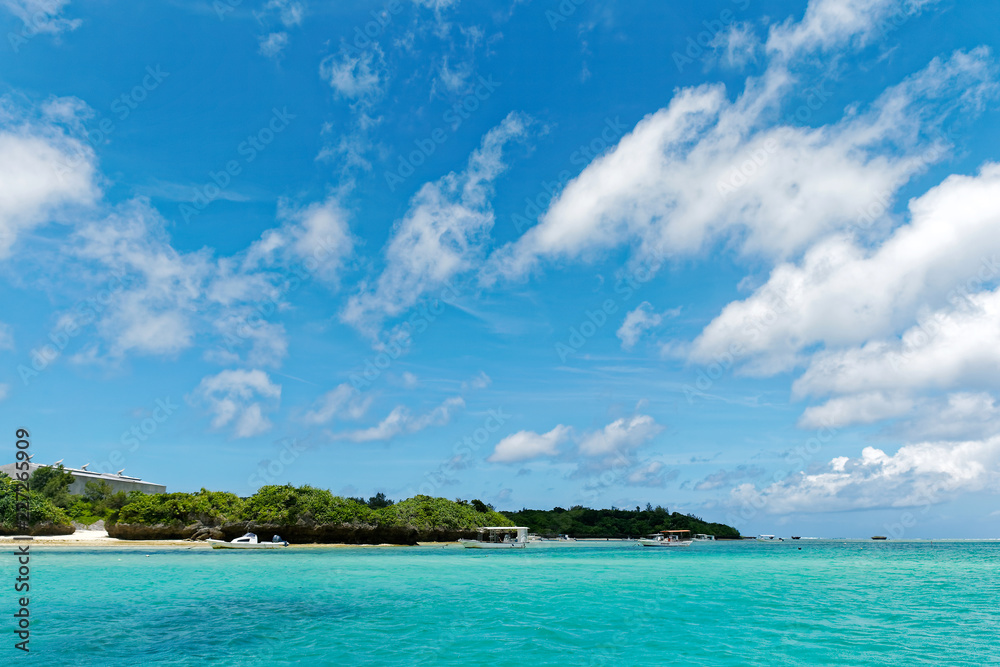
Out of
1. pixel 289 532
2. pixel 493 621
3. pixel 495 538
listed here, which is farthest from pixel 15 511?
pixel 493 621

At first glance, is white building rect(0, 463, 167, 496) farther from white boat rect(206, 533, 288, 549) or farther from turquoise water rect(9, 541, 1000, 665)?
turquoise water rect(9, 541, 1000, 665)

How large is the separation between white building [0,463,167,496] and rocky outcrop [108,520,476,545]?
1374 inches

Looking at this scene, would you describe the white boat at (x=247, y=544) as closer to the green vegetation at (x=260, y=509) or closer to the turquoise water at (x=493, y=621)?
the green vegetation at (x=260, y=509)

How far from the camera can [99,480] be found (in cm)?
12412

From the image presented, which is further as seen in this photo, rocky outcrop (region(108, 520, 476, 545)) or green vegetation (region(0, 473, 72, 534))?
rocky outcrop (region(108, 520, 476, 545))

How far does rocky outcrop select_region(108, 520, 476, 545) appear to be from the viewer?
88.6m

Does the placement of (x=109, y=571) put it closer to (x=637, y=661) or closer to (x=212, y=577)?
(x=212, y=577)

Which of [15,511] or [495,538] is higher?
[15,511]

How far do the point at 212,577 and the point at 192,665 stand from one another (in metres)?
26.3

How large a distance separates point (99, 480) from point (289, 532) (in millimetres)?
54263

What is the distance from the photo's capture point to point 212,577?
38.8 m

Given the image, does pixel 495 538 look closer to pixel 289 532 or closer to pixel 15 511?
pixel 289 532

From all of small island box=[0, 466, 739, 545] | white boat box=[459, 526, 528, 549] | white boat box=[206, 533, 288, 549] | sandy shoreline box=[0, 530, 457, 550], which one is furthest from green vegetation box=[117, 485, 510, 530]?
white boat box=[459, 526, 528, 549]

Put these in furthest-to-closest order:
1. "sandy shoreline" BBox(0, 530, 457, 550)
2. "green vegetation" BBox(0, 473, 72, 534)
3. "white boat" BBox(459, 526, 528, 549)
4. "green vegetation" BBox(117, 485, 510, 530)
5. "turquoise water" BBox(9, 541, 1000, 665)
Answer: "white boat" BBox(459, 526, 528, 549), "green vegetation" BBox(117, 485, 510, 530), "green vegetation" BBox(0, 473, 72, 534), "sandy shoreline" BBox(0, 530, 457, 550), "turquoise water" BBox(9, 541, 1000, 665)
